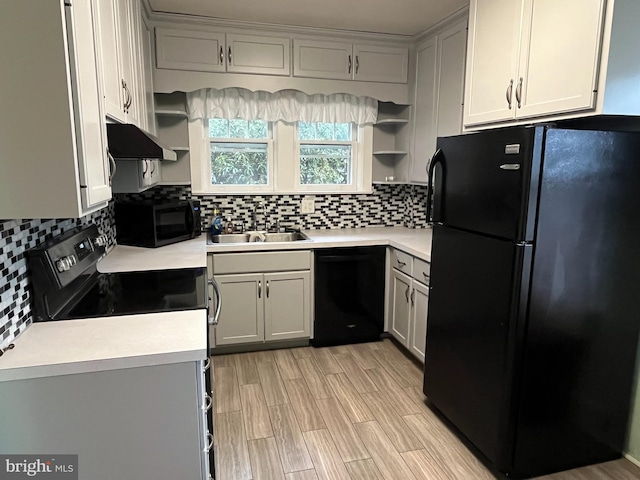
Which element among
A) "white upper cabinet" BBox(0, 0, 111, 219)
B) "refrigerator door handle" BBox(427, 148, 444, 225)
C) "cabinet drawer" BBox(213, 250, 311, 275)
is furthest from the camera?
"cabinet drawer" BBox(213, 250, 311, 275)

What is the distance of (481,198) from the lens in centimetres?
192

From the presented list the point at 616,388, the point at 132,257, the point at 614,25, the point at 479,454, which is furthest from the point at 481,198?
the point at 132,257

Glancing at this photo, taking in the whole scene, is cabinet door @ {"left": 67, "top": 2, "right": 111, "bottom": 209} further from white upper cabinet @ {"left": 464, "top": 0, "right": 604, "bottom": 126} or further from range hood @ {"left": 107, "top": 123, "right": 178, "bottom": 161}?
white upper cabinet @ {"left": 464, "top": 0, "right": 604, "bottom": 126}

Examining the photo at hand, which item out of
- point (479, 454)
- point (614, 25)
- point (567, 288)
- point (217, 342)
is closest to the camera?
point (614, 25)

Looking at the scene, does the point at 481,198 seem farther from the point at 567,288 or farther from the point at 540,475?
the point at 540,475

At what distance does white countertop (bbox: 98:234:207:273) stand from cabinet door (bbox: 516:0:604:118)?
6.13 ft

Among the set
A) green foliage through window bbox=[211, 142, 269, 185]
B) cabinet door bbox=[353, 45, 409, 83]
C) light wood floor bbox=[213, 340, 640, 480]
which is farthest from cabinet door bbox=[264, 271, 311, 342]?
cabinet door bbox=[353, 45, 409, 83]

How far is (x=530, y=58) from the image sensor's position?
1933 millimetres

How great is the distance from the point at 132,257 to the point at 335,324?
1.57 m

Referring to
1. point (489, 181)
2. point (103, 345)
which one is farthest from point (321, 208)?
point (103, 345)

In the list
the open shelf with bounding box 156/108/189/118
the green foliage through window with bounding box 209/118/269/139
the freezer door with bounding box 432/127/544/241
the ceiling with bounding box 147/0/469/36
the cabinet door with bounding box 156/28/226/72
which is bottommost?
the freezer door with bounding box 432/127/544/241

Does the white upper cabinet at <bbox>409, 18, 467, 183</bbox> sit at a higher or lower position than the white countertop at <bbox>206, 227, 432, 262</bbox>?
higher

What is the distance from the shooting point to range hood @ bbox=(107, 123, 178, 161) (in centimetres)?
162

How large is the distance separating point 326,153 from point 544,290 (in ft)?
7.71
